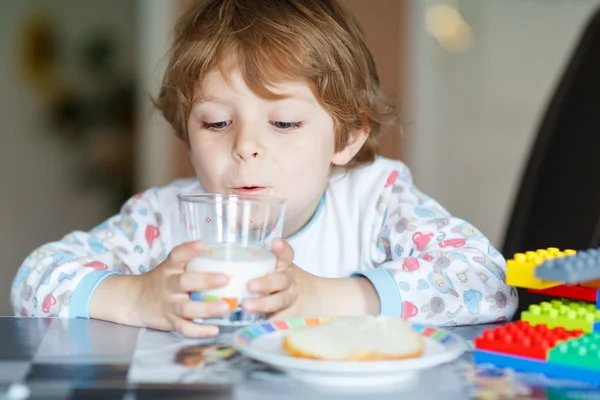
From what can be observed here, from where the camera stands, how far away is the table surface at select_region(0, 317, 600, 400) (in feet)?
2.23

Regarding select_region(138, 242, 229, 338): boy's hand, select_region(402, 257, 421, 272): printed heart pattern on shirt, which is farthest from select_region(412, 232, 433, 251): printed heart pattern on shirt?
select_region(138, 242, 229, 338): boy's hand

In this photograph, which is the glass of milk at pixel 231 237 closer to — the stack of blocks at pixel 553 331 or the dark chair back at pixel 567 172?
the stack of blocks at pixel 553 331

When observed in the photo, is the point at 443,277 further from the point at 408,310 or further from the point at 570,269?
the point at 570,269

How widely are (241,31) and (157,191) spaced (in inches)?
16.3

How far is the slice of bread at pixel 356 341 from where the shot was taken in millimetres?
729

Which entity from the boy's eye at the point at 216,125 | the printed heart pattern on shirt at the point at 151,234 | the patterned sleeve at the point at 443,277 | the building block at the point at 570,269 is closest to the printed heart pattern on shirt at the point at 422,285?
the patterned sleeve at the point at 443,277

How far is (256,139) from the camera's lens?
3.94ft

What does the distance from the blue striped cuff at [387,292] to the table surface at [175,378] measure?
21cm

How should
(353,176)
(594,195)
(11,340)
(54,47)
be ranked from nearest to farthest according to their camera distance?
1. (11,340)
2. (594,195)
3. (353,176)
4. (54,47)

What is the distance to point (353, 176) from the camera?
1529 mm

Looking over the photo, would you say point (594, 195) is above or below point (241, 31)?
below

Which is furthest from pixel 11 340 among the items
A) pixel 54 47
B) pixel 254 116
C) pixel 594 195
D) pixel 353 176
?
pixel 54 47

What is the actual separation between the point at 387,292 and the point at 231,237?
0.84ft

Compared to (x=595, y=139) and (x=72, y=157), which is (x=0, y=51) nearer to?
(x=72, y=157)
